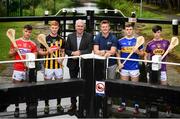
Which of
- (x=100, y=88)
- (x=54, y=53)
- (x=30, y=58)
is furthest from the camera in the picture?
(x=54, y=53)

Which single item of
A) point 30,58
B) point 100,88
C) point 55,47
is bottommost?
point 100,88

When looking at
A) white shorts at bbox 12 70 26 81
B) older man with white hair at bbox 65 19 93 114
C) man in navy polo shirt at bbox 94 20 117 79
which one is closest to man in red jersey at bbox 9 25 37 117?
white shorts at bbox 12 70 26 81

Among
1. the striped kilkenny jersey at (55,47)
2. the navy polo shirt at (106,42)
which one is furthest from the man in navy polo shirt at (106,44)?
the striped kilkenny jersey at (55,47)

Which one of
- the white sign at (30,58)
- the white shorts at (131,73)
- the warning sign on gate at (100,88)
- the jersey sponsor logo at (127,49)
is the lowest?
the warning sign on gate at (100,88)

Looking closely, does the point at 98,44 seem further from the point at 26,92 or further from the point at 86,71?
the point at 26,92

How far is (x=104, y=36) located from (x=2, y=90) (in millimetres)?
1915

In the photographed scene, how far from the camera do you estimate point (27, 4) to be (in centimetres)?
3419

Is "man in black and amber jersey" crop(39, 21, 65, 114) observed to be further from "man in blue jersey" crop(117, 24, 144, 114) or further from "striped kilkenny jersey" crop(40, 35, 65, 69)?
"man in blue jersey" crop(117, 24, 144, 114)

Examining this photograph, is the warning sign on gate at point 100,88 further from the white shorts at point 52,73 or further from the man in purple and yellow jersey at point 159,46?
the man in purple and yellow jersey at point 159,46

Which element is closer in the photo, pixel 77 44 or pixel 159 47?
pixel 77 44

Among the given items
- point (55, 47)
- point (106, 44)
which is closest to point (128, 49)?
point (106, 44)

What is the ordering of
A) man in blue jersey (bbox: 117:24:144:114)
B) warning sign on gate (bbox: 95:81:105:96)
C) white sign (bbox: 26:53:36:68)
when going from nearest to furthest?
white sign (bbox: 26:53:36:68) → warning sign on gate (bbox: 95:81:105:96) → man in blue jersey (bbox: 117:24:144:114)

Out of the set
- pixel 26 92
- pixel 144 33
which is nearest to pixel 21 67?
pixel 26 92

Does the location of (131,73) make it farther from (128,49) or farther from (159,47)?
(159,47)
